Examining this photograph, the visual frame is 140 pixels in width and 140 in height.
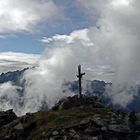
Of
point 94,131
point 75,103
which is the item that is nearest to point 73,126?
point 94,131

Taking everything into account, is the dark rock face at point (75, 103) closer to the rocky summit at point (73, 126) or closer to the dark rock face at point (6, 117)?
the rocky summit at point (73, 126)

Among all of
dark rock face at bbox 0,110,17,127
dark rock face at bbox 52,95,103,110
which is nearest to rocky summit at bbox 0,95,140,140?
dark rock face at bbox 0,110,17,127

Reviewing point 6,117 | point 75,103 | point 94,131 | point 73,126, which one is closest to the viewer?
point 94,131

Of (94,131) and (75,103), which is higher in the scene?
(75,103)

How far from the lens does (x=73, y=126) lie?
74.9 m

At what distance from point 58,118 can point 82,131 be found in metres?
9.73

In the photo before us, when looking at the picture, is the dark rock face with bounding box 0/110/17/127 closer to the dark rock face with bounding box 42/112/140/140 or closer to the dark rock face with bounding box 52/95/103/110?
the dark rock face with bounding box 52/95/103/110

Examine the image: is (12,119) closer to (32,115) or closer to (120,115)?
(32,115)

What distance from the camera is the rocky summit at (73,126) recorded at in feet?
239

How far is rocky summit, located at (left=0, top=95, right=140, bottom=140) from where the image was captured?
72.8m

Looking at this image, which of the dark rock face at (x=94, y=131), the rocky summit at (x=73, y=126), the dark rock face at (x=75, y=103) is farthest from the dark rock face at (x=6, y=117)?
the dark rock face at (x=94, y=131)

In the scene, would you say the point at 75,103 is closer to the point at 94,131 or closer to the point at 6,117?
the point at 6,117

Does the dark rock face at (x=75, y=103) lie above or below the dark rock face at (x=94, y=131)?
above

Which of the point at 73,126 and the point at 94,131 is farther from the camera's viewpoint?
the point at 73,126
